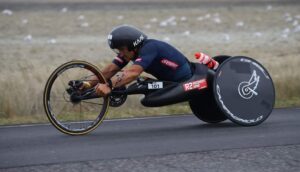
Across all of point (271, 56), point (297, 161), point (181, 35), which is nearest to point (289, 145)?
point (297, 161)

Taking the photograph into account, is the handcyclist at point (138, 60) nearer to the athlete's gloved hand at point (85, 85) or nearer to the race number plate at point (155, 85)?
the athlete's gloved hand at point (85, 85)

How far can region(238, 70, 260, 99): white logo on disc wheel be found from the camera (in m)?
9.96

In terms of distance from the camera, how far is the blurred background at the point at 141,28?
12969mm

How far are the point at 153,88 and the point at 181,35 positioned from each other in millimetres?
19844

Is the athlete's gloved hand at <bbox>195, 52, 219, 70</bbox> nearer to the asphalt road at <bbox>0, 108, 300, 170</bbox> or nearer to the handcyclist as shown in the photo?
the handcyclist

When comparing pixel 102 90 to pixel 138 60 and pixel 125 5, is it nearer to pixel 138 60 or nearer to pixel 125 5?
pixel 138 60

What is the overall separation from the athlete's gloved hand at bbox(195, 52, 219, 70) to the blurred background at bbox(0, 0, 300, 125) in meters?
2.42

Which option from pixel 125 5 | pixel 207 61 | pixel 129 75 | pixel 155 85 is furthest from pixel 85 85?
pixel 125 5

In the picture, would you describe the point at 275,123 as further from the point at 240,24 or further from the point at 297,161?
the point at 240,24

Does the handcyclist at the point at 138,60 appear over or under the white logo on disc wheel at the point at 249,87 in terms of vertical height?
over

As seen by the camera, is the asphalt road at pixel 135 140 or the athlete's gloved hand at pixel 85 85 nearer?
the asphalt road at pixel 135 140

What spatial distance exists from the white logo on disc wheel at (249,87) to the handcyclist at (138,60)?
0.63 m

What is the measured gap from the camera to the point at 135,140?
893cm

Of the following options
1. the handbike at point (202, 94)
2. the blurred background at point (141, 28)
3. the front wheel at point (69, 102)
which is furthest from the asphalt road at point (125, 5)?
the handbike at point (202, 94)
